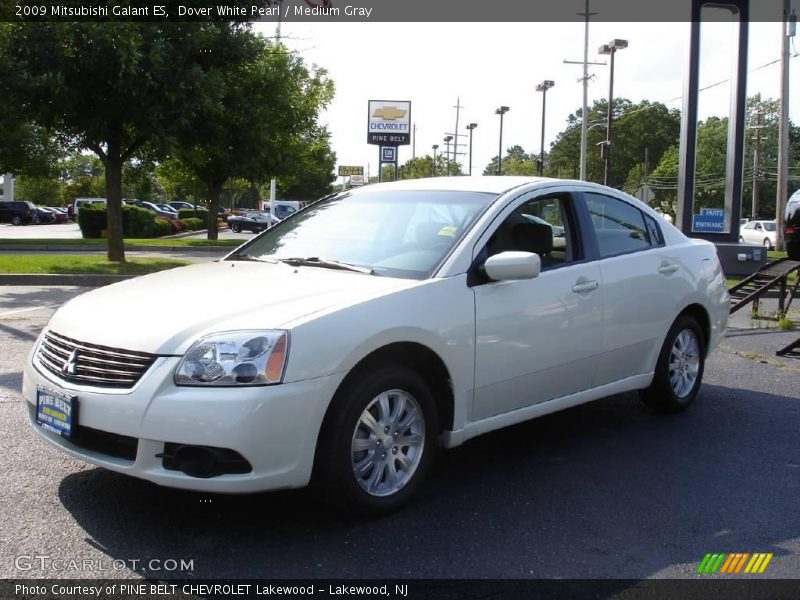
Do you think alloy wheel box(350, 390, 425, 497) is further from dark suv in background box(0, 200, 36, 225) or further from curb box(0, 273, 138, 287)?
dark suv in background box(0, 200, 36, 225)

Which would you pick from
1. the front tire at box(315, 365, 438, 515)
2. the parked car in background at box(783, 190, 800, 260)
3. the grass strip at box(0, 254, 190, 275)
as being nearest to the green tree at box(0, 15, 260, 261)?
the grass strip at box(0, 254, 190, 275)

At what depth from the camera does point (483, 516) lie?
3.85m

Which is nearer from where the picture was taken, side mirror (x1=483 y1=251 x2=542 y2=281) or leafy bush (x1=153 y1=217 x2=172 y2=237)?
side mirror (x1=483 y1=251 x2=542 y2=281)

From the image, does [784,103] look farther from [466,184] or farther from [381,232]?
[381,232]

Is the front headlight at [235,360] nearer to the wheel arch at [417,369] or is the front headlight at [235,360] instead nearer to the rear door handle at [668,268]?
the wheel arch at [417,369]

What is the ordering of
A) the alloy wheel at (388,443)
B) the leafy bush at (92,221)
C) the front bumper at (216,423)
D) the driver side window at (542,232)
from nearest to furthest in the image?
the front bumper at (216,423), the alloy wheel at (388,443), the driver side window at (542,232), the leafy bush at (92,221)

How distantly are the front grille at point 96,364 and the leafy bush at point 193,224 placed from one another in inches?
1645

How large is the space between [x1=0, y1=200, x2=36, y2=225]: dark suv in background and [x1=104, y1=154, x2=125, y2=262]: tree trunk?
132 ft

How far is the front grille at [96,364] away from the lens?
11.2 feet

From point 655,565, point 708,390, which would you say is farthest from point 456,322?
point 708,390

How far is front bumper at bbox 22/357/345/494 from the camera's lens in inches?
129

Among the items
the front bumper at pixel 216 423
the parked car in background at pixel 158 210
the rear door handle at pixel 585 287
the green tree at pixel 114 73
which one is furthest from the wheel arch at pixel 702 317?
the parked car in background at pixel 158 210

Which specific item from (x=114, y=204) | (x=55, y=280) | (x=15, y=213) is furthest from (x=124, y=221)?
(x=15, y=213)

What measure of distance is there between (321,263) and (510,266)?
3.32 ft
